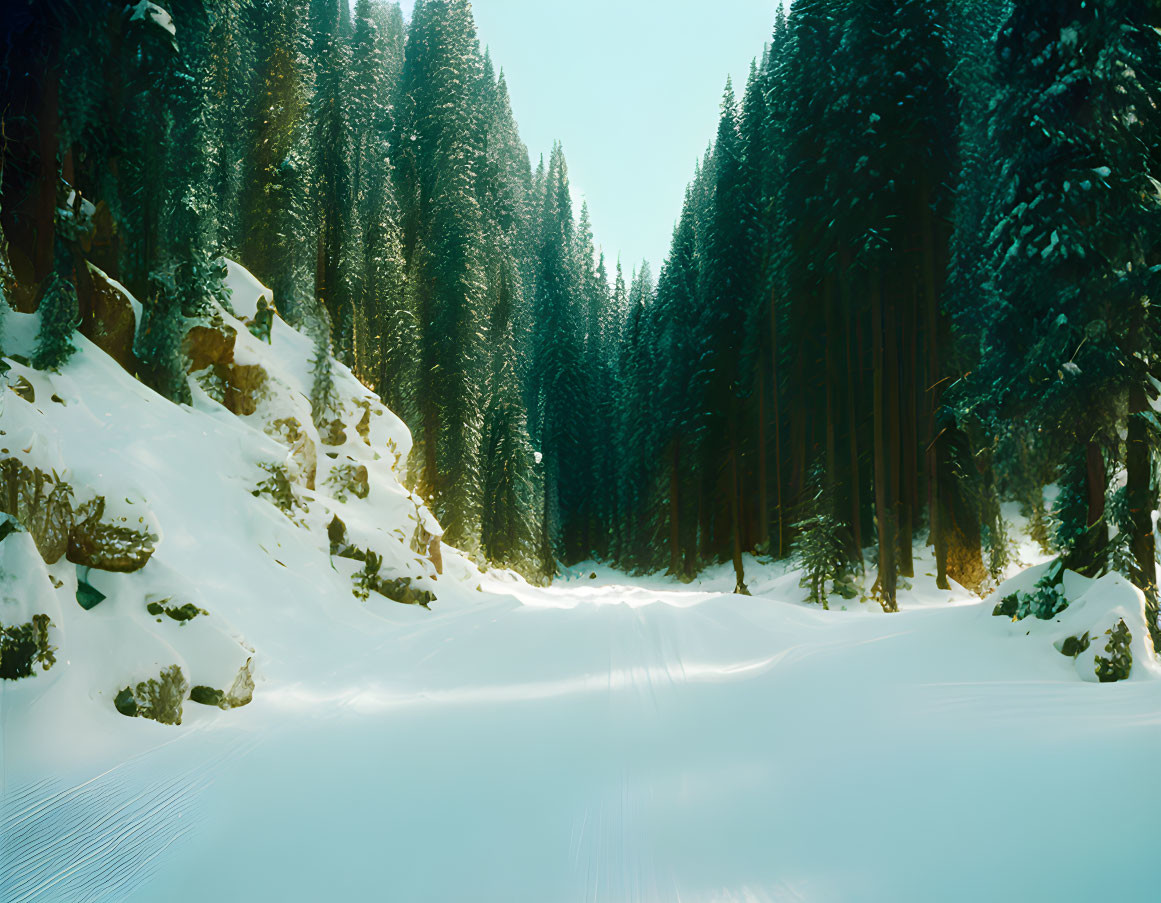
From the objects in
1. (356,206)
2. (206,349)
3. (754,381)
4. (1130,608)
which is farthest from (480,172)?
(1130,608)

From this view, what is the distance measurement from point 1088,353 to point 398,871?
26.7 ft

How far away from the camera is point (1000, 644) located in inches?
271

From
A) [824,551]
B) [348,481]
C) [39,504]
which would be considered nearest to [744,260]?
[824,551]

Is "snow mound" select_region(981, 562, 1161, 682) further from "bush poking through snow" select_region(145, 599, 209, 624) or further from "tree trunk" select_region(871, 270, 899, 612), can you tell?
"tree trunk" select_region(871, 270, 899, 612)

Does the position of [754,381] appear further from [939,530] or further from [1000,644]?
[1000,644]

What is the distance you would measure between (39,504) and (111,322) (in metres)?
5.91

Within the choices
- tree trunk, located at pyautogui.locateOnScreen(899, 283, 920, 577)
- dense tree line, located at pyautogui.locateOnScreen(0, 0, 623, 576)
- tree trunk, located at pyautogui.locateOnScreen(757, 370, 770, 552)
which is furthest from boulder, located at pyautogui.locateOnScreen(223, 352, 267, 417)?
tree trunk, located at pyautogui.locateOnScreen(757, 370, 770, 552)

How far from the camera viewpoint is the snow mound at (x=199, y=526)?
16.7 ft

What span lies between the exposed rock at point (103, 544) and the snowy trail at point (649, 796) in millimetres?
1713

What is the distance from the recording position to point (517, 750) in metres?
4.82

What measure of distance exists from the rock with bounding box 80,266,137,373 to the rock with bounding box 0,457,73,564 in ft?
16.9

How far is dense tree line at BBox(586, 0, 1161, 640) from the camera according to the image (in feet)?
22.9

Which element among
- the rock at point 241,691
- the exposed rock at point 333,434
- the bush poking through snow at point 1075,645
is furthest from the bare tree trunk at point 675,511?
the rock at point 241,691

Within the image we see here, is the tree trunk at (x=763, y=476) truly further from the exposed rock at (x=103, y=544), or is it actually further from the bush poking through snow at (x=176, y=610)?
the exposed rock at (x=103, y=544)
